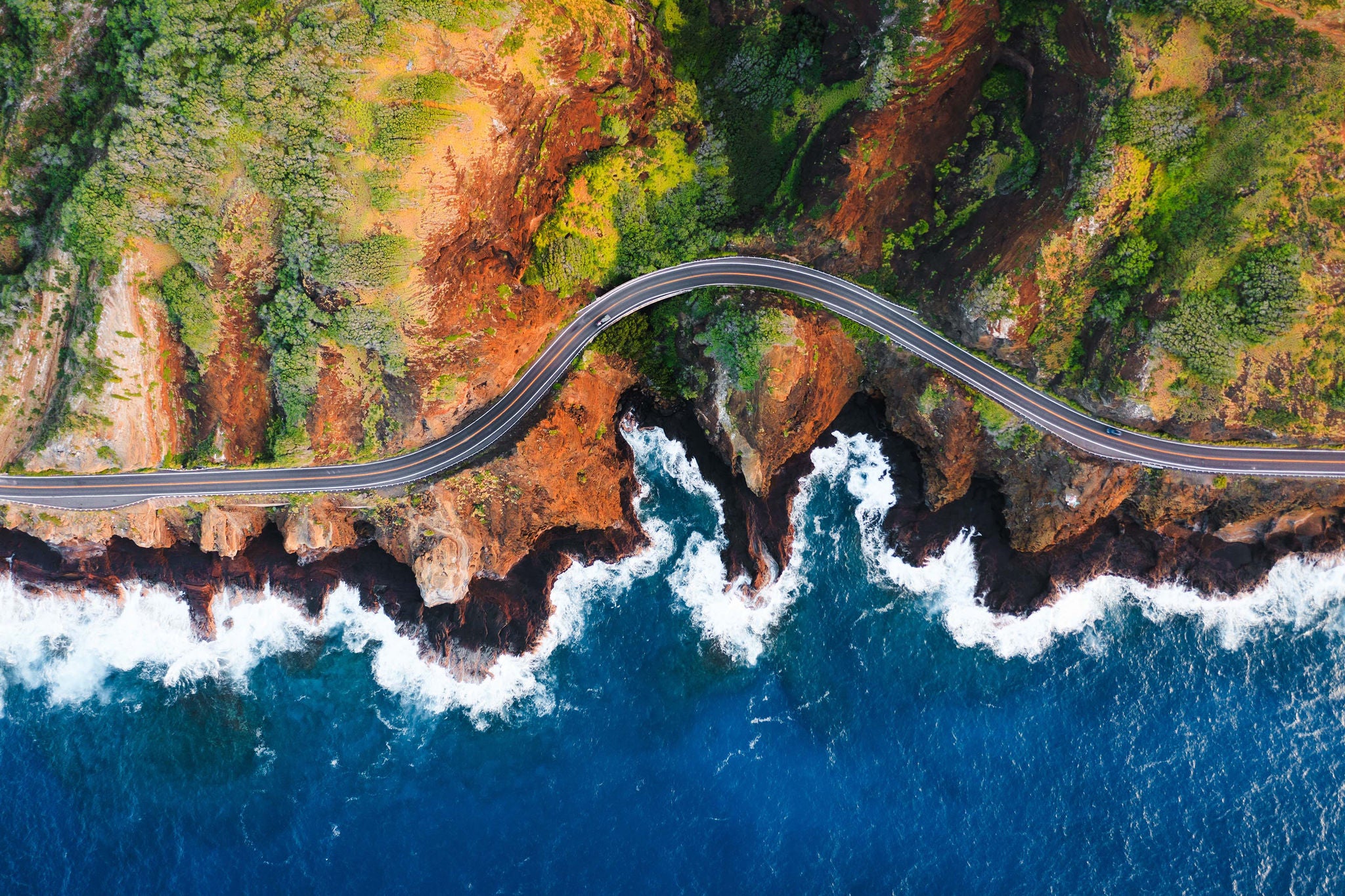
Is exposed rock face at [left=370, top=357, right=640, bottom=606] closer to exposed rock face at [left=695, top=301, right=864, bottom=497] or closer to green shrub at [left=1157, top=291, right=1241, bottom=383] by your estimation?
exposed rock face at [left=695, top=301, right=864, bottom=497]

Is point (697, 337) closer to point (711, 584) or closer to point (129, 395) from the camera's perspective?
point (711, 584)

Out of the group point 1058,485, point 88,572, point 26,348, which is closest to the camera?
point 26,348

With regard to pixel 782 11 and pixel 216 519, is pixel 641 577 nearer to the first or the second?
pixel 216 519

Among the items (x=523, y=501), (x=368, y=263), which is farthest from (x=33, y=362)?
(x=523, y=501)

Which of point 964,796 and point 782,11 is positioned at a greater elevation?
point 782,11

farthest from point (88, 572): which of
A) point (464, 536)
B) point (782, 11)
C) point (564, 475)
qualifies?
point (782, 11)

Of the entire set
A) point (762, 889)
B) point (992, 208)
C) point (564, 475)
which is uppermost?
point (992, 208)

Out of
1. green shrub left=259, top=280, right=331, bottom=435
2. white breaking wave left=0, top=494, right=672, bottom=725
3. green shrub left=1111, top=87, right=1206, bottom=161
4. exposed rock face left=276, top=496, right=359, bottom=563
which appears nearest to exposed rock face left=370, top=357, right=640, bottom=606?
exposed rock face left=276, top=496, right=359, bottom=563
